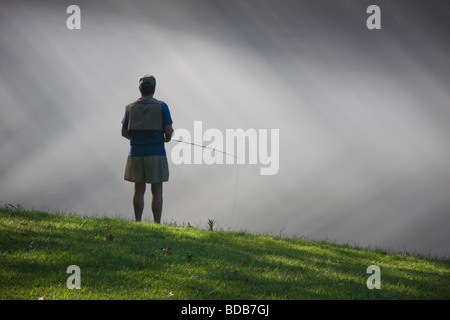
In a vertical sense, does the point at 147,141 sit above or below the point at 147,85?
below

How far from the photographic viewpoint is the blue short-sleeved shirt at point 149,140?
7.54m

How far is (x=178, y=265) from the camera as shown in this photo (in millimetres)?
5117

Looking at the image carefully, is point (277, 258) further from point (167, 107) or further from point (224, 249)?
point (167, 107)

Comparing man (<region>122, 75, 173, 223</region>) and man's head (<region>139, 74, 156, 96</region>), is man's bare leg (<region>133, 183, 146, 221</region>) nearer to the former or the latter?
man (<region>122, 75, 173, 223</region>)

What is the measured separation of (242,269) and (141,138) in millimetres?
3417

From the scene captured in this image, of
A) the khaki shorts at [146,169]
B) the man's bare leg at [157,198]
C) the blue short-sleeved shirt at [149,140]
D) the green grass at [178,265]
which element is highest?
the blue short-sleeved shirt at [149,140]

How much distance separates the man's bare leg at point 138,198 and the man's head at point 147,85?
1.66 metres

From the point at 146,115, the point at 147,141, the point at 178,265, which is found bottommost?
the point at 178,265

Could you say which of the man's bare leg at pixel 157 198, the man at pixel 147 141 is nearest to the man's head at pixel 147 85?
the man at pixel 147 141

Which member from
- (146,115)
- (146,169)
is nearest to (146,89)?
(146,115)

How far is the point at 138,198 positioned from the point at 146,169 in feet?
1.98

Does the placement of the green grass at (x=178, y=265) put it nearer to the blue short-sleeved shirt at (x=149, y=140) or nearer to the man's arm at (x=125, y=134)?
the blue short-sleeved shirt at (x=149, y=140)

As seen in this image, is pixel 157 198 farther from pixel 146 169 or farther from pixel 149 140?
pixel 149 140
